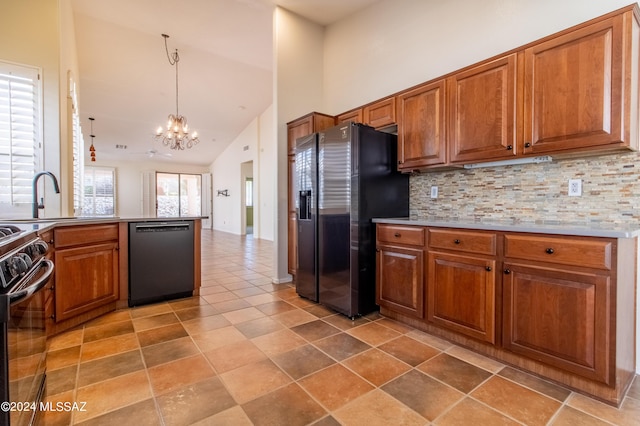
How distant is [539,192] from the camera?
2.16m

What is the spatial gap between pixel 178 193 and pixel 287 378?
11669 millimetres

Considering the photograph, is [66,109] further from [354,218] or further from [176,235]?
[354,218]

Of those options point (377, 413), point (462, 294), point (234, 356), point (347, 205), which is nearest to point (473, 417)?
point (377, 413)

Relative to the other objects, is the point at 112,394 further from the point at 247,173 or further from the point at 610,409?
the point at 247,173

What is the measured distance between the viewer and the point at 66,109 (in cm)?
309

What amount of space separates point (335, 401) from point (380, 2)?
395 cm

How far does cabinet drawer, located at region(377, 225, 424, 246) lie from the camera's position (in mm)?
2332

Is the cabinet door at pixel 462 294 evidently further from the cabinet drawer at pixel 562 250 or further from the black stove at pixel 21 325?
the black stove at pixel 21 325

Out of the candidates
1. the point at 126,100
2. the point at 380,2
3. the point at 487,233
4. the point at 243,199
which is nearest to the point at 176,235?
the point at 487,233

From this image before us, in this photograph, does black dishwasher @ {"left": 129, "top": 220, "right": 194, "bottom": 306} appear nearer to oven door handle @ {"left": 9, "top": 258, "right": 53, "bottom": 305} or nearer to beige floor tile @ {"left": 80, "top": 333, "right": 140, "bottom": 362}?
beige floor tile @ {"left": 80, "top": 333, "right": 140, "bottom": 362}

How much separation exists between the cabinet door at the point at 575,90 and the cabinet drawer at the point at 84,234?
11.1 feet

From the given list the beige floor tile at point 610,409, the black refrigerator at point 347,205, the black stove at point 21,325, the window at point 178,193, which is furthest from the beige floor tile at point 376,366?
the window at point 178,193

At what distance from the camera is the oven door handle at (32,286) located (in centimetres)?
84

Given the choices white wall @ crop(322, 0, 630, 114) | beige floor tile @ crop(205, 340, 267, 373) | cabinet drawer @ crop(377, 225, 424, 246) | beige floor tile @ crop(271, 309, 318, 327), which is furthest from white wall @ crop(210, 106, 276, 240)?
beige floor tile @ crop(205, 340, 267, 373)
